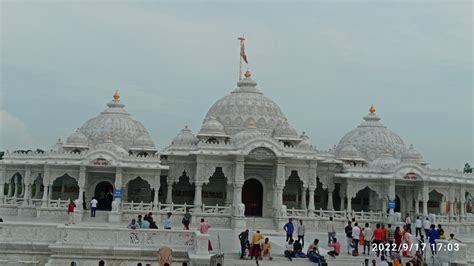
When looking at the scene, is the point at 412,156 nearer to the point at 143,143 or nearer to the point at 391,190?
the point at 391,190

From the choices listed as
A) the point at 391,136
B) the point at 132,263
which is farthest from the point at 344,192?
the point at 132,263

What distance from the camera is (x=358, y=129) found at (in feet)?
127

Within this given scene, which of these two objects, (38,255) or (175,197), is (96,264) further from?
(175,197)

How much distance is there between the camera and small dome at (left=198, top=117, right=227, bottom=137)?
2986 cm

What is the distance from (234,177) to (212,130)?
4.31 meters

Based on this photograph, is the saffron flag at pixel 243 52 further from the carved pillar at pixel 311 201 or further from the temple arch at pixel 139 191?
the carved pillar at pixel 311 201

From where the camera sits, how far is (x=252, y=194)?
94.0 feet

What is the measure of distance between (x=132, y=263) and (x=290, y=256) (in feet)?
14.6

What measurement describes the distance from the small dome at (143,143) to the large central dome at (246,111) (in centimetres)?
358

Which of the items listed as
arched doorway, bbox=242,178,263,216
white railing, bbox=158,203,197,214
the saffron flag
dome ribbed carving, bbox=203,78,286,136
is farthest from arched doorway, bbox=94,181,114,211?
the saffron flag

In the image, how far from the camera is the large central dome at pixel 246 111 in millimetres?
31562

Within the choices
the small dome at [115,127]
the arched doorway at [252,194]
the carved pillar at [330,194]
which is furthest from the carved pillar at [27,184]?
the carved pillar at [330,194]

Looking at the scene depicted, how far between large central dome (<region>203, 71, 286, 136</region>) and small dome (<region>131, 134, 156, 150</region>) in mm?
3584

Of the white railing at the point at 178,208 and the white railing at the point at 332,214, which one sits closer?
the white railing at the point at 178,208
